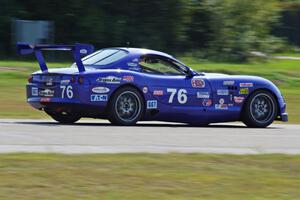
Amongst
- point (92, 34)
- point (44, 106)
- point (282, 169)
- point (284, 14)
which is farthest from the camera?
point (284, 14)

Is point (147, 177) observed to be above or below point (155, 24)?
below

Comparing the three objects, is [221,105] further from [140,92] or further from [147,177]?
[147,177]

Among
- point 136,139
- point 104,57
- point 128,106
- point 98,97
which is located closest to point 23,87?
point 104,57

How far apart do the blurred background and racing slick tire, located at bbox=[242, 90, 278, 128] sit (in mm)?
20345

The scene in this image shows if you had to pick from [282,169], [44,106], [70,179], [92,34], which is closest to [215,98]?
[44,106]

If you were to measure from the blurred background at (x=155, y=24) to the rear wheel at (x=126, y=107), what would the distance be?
21.0 metres

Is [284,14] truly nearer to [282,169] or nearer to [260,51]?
[260,51]

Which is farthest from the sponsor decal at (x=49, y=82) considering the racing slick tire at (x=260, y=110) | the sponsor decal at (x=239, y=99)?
the racing slick tire at (x=260, y=110)

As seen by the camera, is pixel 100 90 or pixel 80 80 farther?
pixel 100 90

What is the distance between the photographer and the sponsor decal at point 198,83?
15094 mm

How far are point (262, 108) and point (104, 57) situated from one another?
3267mm

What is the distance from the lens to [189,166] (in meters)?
9.37

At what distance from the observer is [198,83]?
49.7 ft

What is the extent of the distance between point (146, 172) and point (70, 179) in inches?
39.4
